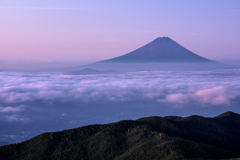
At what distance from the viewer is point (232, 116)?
58719mm

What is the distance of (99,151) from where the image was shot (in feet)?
116

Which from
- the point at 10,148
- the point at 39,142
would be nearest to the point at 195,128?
the point at 39,142

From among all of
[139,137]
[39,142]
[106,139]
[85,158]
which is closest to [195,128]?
[139,137]

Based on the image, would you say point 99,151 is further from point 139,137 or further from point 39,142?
point 39,142

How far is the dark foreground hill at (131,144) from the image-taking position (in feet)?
103

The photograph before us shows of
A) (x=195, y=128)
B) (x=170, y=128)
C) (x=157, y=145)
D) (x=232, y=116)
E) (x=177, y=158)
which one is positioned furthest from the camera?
(x=232, y=116)

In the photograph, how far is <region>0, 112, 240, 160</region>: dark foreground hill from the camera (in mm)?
31469

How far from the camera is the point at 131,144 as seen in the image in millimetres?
35531

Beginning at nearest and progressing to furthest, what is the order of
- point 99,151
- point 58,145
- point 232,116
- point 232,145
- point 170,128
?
point 99,151 < point 58,145 < point 232,145 < point 170,128 < point 232,116

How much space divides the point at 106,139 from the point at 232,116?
117 ft

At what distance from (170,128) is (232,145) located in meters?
10.3

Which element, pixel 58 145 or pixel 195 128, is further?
pixel 195 128

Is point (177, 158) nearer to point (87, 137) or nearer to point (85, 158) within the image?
point (85, 158)

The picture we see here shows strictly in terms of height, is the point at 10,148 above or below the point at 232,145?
above
